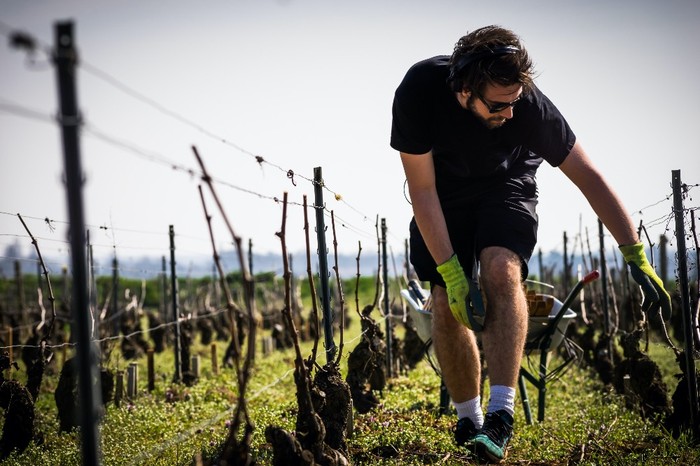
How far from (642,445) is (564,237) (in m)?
7.15

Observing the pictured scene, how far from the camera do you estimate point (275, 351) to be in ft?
33.4

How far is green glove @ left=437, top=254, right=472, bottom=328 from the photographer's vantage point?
255cm

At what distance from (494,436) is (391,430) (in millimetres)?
1189

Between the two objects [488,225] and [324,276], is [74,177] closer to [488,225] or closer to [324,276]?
[488,225]

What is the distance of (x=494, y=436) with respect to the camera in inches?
94.1

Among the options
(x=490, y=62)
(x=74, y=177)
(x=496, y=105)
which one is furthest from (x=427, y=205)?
(x=74, y=177)

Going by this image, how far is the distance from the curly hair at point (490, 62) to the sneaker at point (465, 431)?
1.39 meters

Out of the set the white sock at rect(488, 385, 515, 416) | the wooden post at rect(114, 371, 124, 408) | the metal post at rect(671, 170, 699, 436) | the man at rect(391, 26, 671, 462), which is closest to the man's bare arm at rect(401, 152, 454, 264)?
the man at rect(391, 26, 671, 462)

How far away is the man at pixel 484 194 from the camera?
249 cm

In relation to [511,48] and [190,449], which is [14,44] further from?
[190,449]

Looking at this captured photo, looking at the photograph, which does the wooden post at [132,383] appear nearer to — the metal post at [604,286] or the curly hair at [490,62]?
the curly hair at [490,62]

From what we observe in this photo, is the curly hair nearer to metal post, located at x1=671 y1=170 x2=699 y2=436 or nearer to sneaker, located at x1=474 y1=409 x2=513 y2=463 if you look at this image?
sneaker, located at x1=474 y1=409 x2=513 y2=463

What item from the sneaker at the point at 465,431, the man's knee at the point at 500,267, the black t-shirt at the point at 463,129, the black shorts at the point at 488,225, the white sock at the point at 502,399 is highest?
the black t-shirt at the point at 463,129

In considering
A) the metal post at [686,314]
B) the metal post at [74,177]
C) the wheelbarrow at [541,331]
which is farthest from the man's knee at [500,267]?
the metal post at [74,177]
